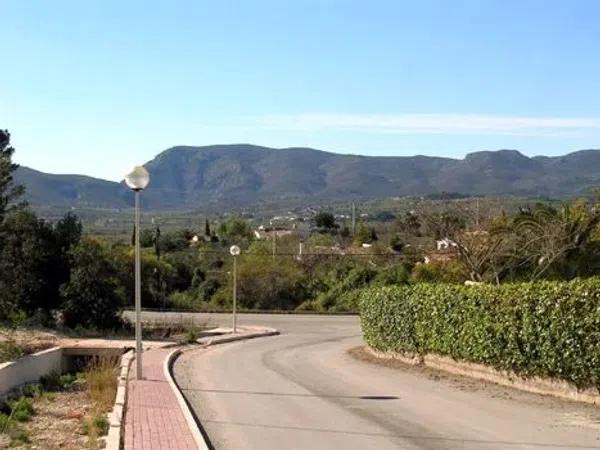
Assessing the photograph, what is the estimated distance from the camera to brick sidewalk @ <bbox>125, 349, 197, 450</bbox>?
11.6 meters

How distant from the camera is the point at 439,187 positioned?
171875mm

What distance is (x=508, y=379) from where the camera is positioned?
1786cm

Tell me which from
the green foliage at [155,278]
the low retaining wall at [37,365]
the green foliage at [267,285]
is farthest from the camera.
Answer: the green foliage at [267,285]

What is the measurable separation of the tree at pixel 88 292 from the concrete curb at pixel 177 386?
178 inches

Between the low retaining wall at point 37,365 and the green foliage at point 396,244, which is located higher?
the green foliage at point 396,244

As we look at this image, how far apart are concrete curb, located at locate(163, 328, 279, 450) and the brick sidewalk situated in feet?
0.28

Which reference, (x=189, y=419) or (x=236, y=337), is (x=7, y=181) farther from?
(x=189, y=419)

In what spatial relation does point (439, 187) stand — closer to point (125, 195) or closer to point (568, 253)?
point (125, 195)

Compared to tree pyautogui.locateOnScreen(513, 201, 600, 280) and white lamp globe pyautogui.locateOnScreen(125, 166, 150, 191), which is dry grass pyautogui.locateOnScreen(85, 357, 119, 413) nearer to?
white lamp globe pyautogui.locateOnScreen(125, 166, 150, 191)

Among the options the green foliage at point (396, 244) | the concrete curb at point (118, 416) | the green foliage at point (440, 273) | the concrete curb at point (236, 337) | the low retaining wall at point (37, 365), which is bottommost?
the concrete curb at point (236, 337)

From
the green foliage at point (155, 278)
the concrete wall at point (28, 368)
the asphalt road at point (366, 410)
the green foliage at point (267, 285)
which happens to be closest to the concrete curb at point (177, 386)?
the asphalt road at point (366, 410)

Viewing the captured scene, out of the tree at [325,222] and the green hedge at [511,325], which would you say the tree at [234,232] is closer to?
the tree at [325,222]

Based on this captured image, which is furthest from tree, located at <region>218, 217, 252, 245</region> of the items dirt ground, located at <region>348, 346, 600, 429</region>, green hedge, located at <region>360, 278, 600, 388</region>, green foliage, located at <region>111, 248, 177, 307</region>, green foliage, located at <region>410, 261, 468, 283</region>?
dirt ground, located at <region>348, 346, 600, 429</region>

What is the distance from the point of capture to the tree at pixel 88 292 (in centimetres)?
3700
